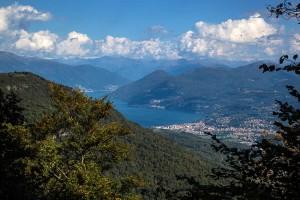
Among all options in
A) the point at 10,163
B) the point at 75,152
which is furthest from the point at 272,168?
the point at 10,163

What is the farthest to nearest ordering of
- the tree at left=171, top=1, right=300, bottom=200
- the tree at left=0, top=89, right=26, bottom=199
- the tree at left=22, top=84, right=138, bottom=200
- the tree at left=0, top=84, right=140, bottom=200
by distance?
the tree at left=0, top=89, right=26, bottom=199 → the tree at left=0, top=84, right=140, bottom=200 → the tree at left=22, top=84, right=138, bottom=200 → the tree at left=171, top=1, right=300, bottom=200

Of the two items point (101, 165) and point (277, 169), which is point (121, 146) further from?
point (277, 169)

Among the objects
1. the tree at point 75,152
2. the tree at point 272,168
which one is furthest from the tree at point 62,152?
the tree at point 272,168

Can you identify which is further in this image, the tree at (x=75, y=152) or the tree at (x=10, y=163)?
the tree at (x=10, y=163)

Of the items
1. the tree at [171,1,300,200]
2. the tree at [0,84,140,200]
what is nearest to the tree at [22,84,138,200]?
the tree at [0,84,140,200]

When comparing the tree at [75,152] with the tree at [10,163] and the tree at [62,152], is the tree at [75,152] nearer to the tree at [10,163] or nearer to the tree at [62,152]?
the tree at [62,152]

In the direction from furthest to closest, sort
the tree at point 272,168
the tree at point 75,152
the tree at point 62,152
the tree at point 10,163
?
the tree at point 10,163 → the tree at point 62,152 → the tree at point 75,152 → the tree at point 272,168

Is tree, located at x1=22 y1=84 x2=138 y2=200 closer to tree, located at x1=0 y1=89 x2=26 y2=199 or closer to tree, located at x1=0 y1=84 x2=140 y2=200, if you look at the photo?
tree, located at x1=0 y1=84 x2=140 y2=200

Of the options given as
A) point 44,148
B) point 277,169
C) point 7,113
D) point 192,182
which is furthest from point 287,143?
point 7,113

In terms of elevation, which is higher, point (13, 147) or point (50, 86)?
point (50, 86)

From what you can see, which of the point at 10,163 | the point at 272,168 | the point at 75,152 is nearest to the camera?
the point at 272,168

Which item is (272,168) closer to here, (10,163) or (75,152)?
(75,152)
